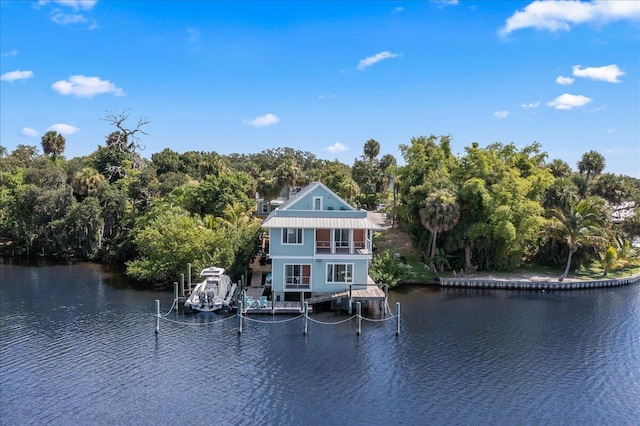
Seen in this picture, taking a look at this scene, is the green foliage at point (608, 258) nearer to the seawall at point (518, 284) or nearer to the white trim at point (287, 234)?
the seawall at point (518, 284)

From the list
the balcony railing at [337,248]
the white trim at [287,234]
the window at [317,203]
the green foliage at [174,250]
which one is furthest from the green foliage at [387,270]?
the green foliage at [174,250]

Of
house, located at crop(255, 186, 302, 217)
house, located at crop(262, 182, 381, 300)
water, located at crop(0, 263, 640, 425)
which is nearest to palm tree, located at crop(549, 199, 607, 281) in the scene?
water, located at crop(0, 263, 640, 425)

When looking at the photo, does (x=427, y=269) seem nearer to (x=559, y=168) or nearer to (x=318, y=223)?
(x=318, y=223)

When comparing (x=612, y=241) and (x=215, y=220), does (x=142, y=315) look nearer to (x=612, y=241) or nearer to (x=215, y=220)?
(x=215, y=220)

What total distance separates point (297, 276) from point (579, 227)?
29.1m

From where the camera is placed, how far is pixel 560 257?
52.5 m

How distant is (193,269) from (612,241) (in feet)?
142

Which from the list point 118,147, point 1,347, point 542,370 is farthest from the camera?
point 118,147

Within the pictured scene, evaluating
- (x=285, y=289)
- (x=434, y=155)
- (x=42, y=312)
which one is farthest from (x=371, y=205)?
(x=42, y=312)

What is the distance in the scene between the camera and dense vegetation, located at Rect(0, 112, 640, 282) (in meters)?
46.9

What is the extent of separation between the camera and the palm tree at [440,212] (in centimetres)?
4681

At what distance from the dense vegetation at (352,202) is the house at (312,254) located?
6.65 meters

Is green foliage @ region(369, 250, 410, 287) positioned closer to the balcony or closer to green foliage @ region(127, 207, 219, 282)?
the balcony

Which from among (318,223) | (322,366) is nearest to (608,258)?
(318,223)
